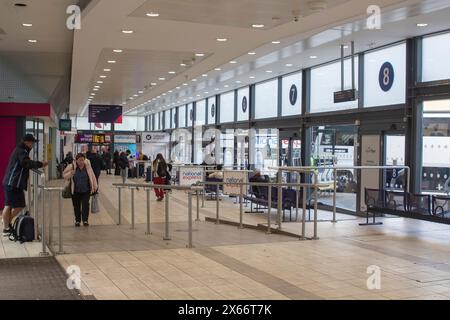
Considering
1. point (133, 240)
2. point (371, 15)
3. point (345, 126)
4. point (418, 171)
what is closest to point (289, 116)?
point (345, 126)

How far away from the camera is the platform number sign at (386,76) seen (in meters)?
12.6

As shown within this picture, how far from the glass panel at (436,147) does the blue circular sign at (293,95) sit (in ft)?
19.6

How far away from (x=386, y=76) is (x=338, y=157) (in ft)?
10.1

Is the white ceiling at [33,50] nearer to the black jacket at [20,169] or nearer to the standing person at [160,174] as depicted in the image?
the black jacket at [20,169]

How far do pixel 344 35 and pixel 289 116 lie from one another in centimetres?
610

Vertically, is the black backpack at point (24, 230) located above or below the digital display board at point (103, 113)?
below

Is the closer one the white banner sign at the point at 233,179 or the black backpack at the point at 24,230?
the black backpack at the point at 24,230

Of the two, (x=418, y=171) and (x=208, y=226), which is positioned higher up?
(x=418, y=171)

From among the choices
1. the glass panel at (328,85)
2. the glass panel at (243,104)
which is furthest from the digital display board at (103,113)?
the glass panel at (328,85)

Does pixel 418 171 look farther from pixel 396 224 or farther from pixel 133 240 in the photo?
pixel 133 240

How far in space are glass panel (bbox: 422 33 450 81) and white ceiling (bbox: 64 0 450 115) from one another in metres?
0.42

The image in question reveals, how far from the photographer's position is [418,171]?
1175 centimetres

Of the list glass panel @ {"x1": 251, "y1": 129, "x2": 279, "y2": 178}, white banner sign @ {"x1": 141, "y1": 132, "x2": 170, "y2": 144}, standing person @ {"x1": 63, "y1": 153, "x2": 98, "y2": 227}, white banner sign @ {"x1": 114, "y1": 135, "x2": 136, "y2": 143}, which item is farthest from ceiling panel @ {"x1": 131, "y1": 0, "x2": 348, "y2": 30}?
white banner sign @ {"x1": 114, "y1": 135, "x2": 136, "y2": 143}

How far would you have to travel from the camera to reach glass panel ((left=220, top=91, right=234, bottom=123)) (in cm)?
2308
